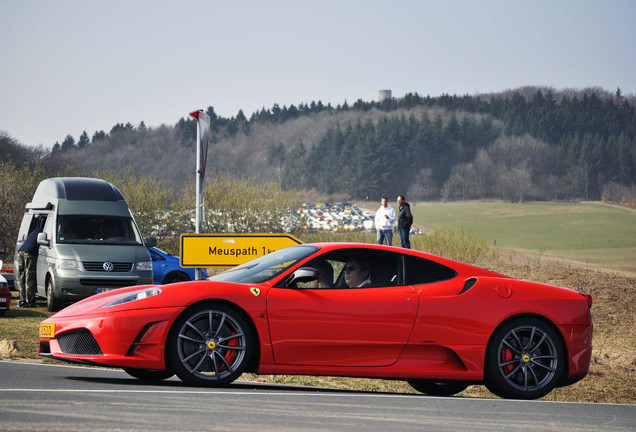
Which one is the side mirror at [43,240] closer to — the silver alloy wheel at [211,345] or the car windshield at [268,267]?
the car windshield at [268,267]

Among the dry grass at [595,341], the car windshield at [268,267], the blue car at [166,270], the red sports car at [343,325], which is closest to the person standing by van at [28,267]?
the dry grass at [595,341]

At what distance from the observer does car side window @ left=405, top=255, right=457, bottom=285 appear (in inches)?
338

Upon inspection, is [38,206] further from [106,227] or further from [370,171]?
[370,171]

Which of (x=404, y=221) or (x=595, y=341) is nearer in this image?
(x=595, y=341)

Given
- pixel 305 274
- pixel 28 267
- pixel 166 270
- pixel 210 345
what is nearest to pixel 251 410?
pixel 210 345

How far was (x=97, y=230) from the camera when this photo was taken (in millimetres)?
20031

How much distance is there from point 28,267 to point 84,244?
1612 mm

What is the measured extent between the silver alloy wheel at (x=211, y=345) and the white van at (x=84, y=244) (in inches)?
455

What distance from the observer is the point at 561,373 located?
28.1 ft

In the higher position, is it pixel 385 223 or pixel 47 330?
pixel 385 223

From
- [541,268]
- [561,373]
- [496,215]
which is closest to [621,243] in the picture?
[496,215]

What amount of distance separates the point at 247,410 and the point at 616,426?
9.16 feet

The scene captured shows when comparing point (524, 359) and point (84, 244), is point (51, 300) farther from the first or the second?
point (524, 359)

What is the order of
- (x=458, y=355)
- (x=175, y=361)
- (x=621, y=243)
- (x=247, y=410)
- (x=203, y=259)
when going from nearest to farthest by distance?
Result: (x=247, y=410) → (x=175, y=361) → (x=458, y=355) → (x=203, y=259) → (x=621, y=243)
